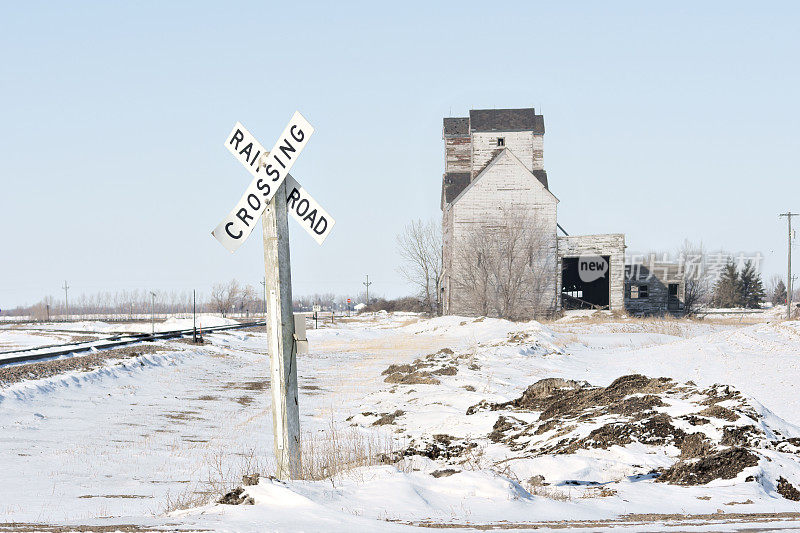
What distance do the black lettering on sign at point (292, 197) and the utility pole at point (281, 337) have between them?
0.05 metres

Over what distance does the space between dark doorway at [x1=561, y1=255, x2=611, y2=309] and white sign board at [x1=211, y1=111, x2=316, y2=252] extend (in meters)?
50.0

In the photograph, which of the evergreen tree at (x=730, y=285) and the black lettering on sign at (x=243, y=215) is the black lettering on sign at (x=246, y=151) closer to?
the black lettering on sign at (x=243, y=215)

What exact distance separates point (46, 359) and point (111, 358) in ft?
7.29

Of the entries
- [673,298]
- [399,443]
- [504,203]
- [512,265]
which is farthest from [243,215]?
[673,298]

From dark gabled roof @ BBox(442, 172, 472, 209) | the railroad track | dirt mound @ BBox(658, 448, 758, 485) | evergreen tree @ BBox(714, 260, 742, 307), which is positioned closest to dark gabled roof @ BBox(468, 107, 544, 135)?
dark gabled roof @ BBox(442, 172, 472, 209)

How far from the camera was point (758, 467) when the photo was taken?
8.71 meters

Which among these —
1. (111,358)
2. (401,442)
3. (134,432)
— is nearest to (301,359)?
(111,358)

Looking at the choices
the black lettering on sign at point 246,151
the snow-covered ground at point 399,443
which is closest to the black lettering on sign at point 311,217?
the black lettering on sign at point 246,151

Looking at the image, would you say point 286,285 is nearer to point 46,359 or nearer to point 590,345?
point 46,359

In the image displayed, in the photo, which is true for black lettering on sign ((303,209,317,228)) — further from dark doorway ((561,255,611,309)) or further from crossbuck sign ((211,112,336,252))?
dark doorway ((561,255,611,309))

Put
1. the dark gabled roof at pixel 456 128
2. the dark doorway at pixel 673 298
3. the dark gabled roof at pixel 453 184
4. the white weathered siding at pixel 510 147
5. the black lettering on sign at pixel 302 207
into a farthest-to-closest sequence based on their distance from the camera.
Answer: the dark gabled roof at pixel 456 128 < the dark gabled roof at pixel 453 184 < the white weathered siding at pixel 510 147 < the dark doorway at pixel 673 298 < the black lettering on sign at pixel 302 207

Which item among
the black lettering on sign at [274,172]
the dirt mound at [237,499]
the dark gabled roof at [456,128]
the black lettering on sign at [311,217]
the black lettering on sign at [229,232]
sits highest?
the dark gabled roof at [456,128]

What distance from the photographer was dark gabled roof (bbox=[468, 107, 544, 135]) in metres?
61.1

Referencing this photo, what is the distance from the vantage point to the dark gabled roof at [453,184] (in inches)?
2399
